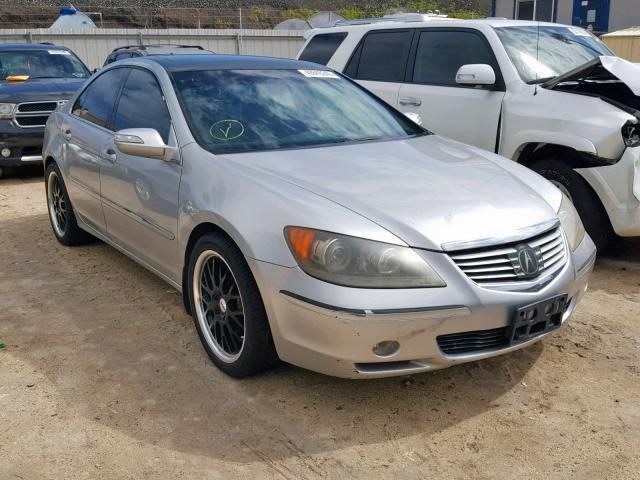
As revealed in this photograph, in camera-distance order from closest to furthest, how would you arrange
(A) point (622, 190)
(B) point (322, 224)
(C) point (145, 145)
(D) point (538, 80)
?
1. (B) point (322, 224)
2. (C) point (145, 145)
3. (A) point (622, 190)
4. (D) point (538, 80)

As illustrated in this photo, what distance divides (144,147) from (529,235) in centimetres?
207

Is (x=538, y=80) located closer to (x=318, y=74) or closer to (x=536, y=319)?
(x=318, y=74)

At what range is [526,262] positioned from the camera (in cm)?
316

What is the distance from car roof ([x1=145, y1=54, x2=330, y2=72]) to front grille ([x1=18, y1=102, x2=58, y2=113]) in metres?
4.85

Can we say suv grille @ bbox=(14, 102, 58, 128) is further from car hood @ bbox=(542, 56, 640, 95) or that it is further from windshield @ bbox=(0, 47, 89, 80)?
car hood @ bbox=(542, 56, 640, 95)

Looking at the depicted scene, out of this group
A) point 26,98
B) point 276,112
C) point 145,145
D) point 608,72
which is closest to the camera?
point 145,145

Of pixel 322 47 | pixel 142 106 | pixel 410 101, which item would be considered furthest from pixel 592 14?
pixel 142 106

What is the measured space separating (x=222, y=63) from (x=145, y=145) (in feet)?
3.06

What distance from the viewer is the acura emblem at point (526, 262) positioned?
3.12 m

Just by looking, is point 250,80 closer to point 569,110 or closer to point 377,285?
point 377,285

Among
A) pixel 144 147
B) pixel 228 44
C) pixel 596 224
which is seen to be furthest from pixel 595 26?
pixel 144 147

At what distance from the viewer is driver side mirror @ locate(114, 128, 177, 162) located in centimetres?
387

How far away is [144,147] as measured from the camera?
3.87 metres

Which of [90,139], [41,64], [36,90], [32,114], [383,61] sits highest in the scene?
[383,61]
